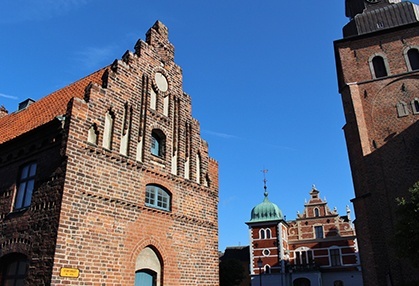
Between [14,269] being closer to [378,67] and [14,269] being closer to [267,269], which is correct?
[378,67]

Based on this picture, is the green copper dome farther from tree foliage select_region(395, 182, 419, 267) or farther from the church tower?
tree foliage select_region(395, 182, 419, 267)

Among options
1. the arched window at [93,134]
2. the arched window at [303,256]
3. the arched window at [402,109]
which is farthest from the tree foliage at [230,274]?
the arched window at [93,134]

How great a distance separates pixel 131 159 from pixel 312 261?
39127 millimetres

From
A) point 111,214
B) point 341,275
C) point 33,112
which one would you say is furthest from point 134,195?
point 341,275

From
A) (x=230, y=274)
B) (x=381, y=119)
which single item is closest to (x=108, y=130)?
(x=381, y=119)

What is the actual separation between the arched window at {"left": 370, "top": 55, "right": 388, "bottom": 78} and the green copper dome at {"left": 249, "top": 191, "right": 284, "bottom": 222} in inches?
1020

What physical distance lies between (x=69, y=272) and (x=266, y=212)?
40.1m

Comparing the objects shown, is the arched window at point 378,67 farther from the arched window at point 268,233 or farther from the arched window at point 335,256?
the arched window at point 335,256

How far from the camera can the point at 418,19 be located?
24156mm

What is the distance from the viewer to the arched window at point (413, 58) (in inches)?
902

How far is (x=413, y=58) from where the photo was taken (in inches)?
917

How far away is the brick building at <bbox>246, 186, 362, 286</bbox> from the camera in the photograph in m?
41.5

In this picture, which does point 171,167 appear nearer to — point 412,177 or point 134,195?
point 134,195

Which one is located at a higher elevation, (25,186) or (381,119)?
(381,119)
